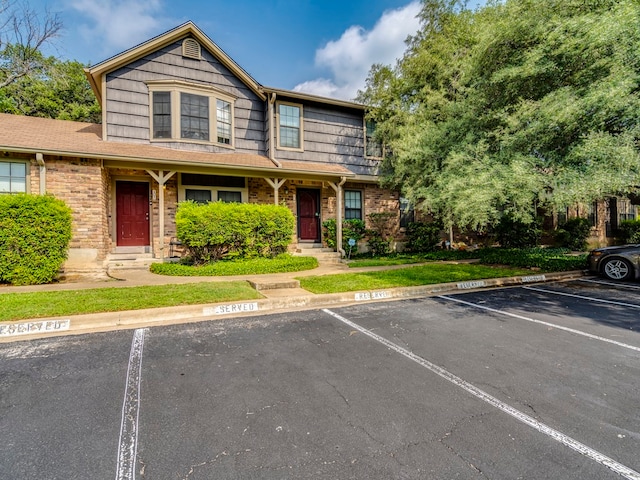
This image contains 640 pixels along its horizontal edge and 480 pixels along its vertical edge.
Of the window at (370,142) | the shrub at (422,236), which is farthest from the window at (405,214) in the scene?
the window at (370,142)

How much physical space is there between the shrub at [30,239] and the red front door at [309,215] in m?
7.73

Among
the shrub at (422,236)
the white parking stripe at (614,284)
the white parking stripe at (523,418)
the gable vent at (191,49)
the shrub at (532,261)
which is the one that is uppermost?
the gable vent at (191,49)

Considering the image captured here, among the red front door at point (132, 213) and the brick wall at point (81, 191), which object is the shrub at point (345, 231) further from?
the brick wall at point (81, 191)

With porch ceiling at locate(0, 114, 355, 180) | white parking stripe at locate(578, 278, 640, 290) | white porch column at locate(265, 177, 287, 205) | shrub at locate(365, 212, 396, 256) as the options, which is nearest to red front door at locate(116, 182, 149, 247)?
porch ceiling at locate(0, 114, 355, 180)

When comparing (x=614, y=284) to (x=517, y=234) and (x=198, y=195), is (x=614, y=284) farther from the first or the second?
(x=198, y=195)

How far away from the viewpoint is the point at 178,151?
1127 centimetres

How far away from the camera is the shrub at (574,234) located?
1686 cm

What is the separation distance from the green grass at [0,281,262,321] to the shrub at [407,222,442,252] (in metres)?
9.20

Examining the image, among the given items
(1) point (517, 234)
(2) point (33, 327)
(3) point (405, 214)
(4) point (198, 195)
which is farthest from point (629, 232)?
(2) point (33, 327)

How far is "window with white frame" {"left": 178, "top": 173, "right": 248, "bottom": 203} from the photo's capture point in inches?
458

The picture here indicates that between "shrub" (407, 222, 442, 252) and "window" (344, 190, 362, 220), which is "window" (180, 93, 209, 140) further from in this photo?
"shrub" (407, 222, 442, 252)

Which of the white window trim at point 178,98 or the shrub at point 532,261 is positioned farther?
the white window trim at point 178,98

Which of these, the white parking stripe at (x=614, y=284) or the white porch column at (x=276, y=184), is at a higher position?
the white porch column at (x=276, y=184)

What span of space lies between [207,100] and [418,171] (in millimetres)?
7885
